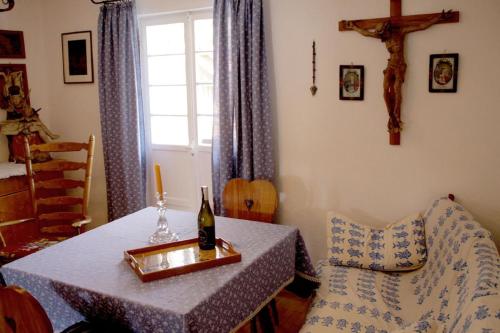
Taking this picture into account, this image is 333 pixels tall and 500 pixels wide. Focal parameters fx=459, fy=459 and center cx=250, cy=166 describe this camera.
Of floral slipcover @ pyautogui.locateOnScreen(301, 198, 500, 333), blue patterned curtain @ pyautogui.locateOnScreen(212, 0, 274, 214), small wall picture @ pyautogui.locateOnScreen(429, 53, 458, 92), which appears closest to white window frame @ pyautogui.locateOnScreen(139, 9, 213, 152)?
blue patterned curtain @ pyautogui.locateOnScreen(212, 0, 274, 214)

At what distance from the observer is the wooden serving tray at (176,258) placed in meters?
1.92

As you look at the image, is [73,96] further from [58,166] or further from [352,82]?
[352,82]

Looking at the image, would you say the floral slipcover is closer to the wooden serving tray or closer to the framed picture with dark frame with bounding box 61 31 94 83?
the wooden serving tray

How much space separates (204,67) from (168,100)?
0.47m

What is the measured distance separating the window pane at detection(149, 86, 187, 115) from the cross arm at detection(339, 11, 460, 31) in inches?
58.4

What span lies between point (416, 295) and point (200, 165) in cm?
205

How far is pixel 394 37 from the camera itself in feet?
9.41

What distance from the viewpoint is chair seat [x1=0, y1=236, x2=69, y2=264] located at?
117 inches

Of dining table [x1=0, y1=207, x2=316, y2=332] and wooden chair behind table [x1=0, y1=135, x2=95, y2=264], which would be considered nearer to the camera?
dining table [x1=0, y1=207, x2=316, y2=332]

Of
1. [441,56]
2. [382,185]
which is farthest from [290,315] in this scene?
[441,56]

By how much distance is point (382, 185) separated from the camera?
313 cm

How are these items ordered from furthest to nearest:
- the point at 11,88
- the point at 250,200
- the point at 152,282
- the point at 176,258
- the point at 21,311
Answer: the point at 11,88
the point at 250,200
the point at 176,258
the point at 152,282
the point at 21,311

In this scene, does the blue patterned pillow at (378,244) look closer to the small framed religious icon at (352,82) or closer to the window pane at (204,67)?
the small framed religious icon at (352,82)

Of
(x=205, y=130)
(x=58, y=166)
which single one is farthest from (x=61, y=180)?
(x=205, y=130)
